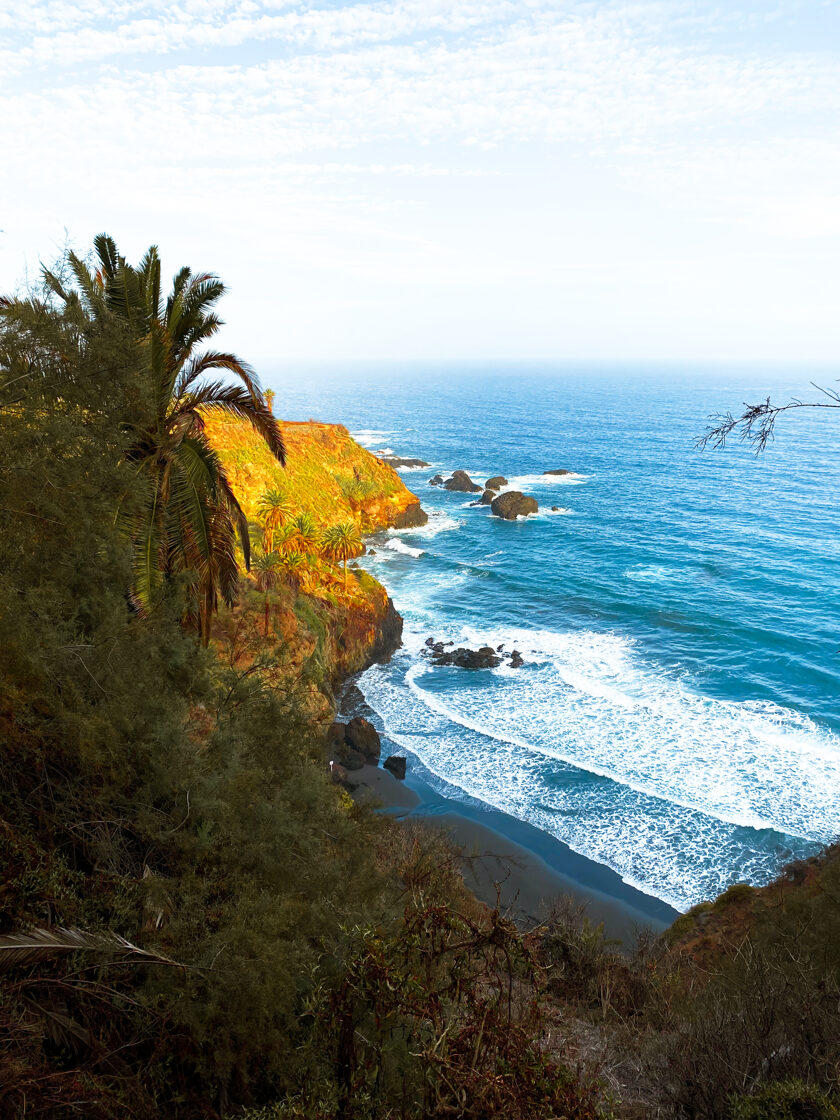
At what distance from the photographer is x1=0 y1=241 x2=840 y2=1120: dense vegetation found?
5.54 meters

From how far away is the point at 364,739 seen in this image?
3312 cm

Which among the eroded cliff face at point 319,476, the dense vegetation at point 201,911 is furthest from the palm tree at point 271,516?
the dense vegetation at point 201,911

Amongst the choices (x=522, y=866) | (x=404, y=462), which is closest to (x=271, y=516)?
(x=522, y=866)

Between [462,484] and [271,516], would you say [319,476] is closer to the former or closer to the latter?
[271,516]

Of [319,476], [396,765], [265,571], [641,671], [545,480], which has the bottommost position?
[396,765]

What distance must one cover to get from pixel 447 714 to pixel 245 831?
28.0 m

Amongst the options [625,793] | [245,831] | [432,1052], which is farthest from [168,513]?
[625,793]

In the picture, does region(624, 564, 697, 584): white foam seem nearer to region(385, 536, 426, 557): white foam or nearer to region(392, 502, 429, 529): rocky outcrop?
region(385, 536, 426, 557): white foam

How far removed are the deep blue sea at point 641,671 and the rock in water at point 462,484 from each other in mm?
2932

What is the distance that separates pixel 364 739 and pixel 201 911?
26.1 m

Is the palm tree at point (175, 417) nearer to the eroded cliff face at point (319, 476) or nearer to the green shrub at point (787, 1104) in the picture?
the green shrub at point (787, 1104)

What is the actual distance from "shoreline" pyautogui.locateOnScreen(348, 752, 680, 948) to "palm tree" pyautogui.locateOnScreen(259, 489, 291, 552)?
1880 cm

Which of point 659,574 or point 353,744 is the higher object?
point 659,574

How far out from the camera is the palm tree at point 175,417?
503 inches
